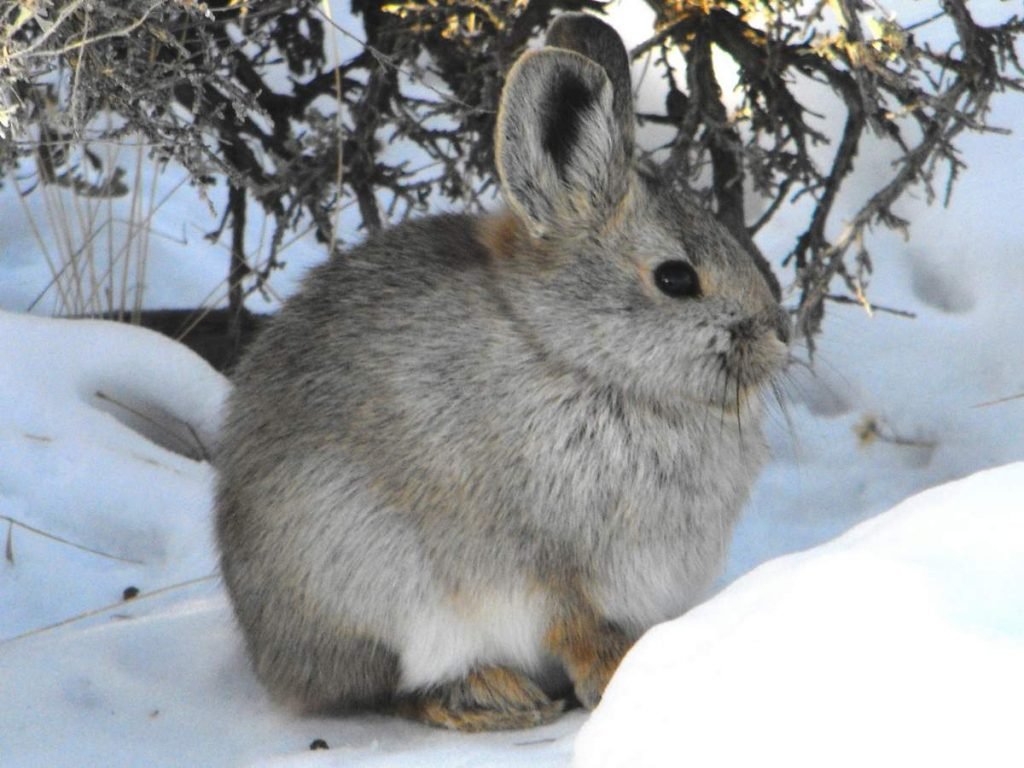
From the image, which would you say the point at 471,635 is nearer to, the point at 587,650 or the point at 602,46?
the point at 587,650

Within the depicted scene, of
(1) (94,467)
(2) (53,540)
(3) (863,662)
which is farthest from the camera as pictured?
(1) (94,467)

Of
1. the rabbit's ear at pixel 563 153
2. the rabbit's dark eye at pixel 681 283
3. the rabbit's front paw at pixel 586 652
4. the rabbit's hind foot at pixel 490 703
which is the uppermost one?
the rabbit's ear at pixel 563 153

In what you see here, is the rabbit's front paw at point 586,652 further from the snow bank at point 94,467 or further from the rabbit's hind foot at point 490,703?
the snow bank at point 94,467

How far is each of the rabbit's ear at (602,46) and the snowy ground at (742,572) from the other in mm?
682

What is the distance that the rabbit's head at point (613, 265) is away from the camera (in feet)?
8.94

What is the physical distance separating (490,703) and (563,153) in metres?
0.99

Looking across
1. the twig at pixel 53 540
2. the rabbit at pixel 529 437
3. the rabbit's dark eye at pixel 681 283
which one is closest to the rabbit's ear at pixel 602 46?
the rabbit at pixel 529 437

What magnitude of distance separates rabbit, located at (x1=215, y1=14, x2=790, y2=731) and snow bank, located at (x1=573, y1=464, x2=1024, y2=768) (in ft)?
1.97

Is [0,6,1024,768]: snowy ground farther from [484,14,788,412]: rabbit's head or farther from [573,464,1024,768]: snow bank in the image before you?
[484,14,788,412]: rabbit's head

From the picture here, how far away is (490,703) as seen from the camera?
2.84 meters

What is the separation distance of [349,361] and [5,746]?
938mm

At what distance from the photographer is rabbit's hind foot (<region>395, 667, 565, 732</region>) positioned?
2.81 metres

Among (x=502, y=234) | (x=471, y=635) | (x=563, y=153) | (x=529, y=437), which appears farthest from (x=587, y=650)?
(x=563, y=153)

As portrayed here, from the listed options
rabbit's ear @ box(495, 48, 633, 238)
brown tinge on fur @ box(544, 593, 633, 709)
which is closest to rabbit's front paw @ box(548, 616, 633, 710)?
brown tinge on fur @ box(544, 593, 633, 709)
